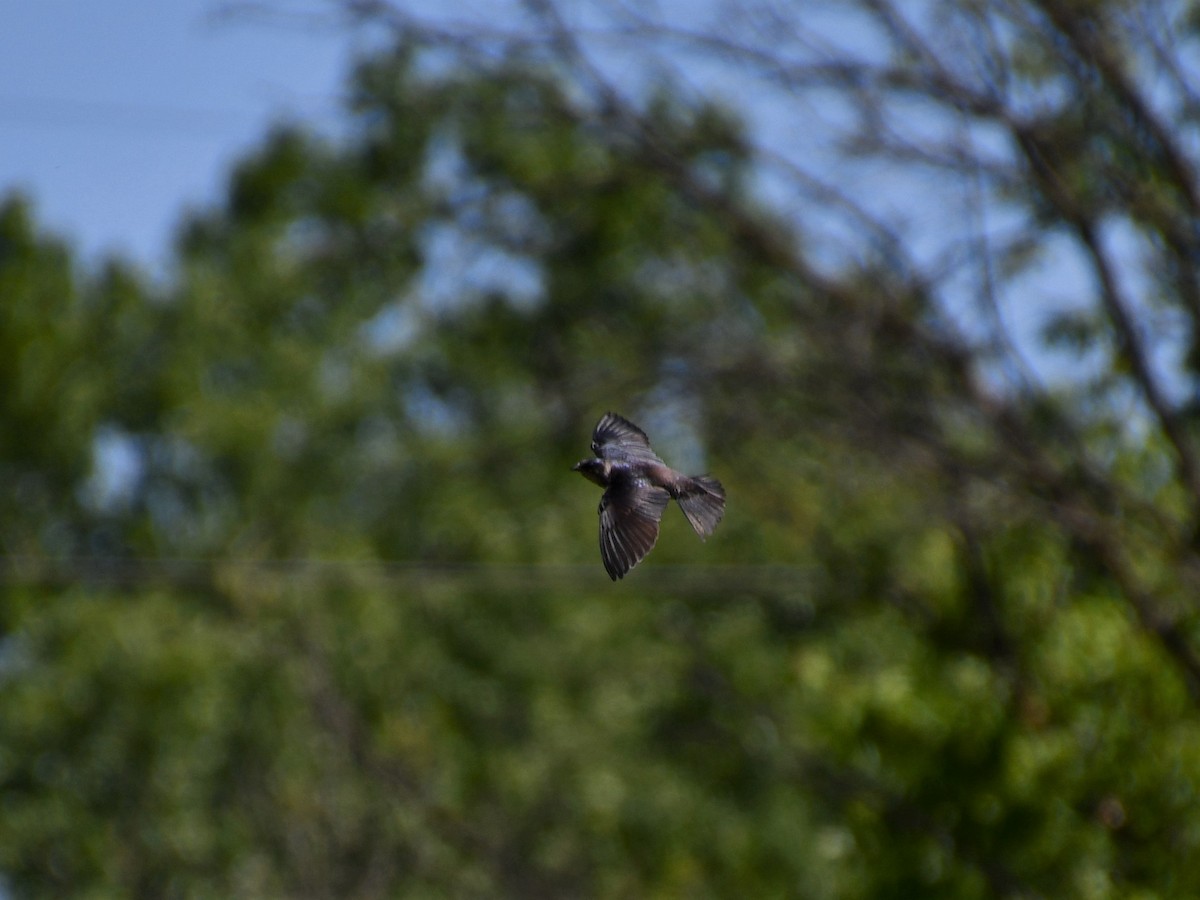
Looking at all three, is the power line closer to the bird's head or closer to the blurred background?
the blurred background

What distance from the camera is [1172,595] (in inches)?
327

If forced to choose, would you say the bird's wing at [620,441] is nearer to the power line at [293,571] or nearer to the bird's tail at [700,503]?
the bird's tail at [700,503]

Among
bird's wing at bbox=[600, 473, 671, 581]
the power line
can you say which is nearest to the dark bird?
bird's wing at bbox=[600, 473, 671, 581]

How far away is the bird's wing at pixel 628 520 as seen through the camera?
111 inches

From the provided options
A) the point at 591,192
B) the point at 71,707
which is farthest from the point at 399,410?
the point at 591,192

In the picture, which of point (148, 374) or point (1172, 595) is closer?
point (1172, 595)

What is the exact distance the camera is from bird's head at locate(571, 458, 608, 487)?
2.97m

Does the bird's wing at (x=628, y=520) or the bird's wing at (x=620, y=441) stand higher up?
the bird's wing at (x=628, y=520)

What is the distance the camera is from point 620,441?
10.8 feet

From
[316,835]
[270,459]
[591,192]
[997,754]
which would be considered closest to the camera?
[997,754]

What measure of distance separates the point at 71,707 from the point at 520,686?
5.67m

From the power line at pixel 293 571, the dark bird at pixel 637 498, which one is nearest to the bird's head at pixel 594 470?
the dark bird at pixel 637 498

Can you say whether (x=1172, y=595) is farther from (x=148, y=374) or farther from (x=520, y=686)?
(x=148, y=374)

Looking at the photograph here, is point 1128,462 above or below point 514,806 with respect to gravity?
above
